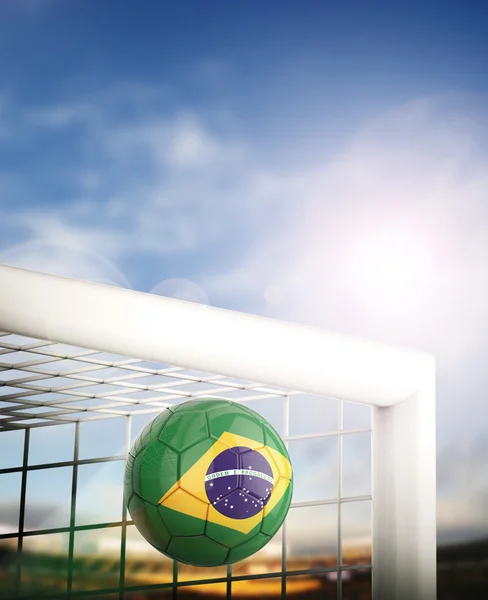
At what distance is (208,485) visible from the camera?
13.1 ft

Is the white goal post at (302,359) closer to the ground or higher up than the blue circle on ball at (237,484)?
higher up

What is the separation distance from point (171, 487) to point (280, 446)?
2.11ft

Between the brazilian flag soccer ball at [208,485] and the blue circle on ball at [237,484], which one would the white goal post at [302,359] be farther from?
the blue circle on ball at [237,484]

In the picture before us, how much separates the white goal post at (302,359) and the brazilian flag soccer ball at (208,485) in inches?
12.7

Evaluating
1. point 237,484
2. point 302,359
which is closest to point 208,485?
point 237,484

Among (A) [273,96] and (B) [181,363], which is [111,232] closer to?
(A) [273,96]

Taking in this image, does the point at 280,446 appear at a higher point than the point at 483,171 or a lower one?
lower

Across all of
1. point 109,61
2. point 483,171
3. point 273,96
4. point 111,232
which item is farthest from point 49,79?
point 483,171

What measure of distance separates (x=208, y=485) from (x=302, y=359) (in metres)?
0.84

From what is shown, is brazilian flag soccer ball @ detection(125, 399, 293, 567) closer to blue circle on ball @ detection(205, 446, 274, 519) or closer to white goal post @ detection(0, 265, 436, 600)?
blue circle on ball @ detection(205, 446, 274, 519)

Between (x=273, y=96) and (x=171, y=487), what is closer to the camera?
(x=171, y=487)

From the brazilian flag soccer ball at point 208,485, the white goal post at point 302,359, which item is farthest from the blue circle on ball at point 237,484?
the white goal post at point 302,359

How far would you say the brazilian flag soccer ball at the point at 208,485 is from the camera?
3982mm

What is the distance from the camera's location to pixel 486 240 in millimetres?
17234
